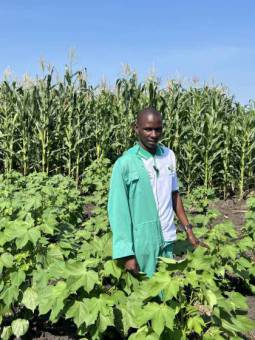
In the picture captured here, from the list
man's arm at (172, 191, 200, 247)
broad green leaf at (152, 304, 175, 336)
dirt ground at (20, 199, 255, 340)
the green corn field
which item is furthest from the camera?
the green corn field

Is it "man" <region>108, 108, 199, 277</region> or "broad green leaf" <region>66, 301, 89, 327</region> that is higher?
"man" <region>108, 108, 199, 277</region>

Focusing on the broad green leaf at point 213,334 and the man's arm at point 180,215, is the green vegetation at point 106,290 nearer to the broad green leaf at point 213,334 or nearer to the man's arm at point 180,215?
the broad green leaf at point 213,334

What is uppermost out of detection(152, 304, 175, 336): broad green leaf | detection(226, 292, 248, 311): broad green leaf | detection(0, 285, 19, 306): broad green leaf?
detection(152, 304, 175, 336): broad green leaf

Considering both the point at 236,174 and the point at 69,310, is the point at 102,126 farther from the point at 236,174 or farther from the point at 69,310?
the point at 69,310

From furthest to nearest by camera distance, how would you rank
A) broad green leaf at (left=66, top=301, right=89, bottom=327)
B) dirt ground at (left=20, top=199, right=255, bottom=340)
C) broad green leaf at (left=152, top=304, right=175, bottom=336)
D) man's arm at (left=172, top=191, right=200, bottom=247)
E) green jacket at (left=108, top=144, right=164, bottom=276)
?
dirt ground at (left=20, top=199, right=255, bottom=340), man's arm at (left=172, top=191, right=200, bottom=247), green jacket at (left=108, top=144, right=164, bottom=276), broad green leaf at (left=66, top=301, right=89, bottom=327), broad green leaf at (left=152, top=304, right=175, bottom=336)

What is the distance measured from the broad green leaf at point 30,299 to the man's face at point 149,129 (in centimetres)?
145

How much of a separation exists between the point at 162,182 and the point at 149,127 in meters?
0.46

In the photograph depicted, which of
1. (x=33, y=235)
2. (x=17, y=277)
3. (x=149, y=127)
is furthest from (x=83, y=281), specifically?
(x=149, y=127)

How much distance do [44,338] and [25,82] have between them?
31.8 ft

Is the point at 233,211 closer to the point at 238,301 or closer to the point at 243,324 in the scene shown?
the point at 238,301

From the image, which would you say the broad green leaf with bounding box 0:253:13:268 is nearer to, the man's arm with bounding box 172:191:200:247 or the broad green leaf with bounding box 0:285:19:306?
the broad green leaf with bounding box 0:285:19:306

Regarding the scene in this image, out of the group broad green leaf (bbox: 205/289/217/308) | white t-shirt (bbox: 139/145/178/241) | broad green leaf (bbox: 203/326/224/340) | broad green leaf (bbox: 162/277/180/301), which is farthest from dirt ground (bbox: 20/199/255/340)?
broad green leaf (bbox: 162/277/180/301)

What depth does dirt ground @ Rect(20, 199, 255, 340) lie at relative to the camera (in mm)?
4059

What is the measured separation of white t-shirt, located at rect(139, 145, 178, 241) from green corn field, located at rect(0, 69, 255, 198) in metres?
7.79
